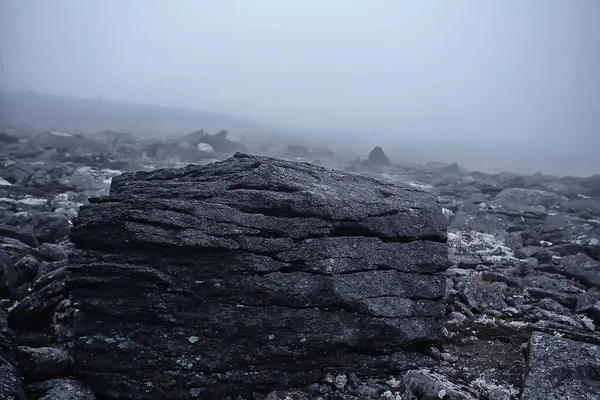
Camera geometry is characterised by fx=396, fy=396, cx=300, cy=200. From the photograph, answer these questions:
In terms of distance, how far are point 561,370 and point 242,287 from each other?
28.4 feet

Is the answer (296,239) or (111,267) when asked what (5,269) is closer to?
(111,267)

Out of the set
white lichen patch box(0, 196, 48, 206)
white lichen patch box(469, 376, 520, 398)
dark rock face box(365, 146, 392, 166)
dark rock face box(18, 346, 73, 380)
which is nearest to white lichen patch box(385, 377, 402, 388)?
white lichen patch box(469, 376, 520, 398)

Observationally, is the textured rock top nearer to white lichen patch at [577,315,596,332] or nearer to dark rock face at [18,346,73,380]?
dark rock face at [18,346,73,380]

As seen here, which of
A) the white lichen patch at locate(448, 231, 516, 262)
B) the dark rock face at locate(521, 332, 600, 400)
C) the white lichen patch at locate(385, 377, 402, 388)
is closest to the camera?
the dark rock face at locate(521, 332, 600, 400)

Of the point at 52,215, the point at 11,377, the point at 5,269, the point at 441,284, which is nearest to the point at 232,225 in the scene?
the point at 11,377

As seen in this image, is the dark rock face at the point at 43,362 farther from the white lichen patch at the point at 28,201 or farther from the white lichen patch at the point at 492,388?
the white lichen patch at the point at 28,201

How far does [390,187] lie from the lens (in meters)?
15.5

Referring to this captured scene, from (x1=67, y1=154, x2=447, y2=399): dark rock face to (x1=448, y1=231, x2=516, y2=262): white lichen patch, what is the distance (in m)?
12.5

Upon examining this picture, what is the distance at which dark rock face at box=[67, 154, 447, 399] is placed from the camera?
10297 mm

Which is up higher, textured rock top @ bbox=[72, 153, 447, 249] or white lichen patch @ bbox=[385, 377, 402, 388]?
textured rock top @ bbox=[72, 153, 447, 249]

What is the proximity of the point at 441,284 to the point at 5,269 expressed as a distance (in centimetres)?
1525

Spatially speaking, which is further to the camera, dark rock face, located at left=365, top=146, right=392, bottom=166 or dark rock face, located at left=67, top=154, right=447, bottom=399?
dark rock face, located at left=365, top=146, right=392, bottom=166

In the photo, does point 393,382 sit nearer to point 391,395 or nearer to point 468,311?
point 391,395

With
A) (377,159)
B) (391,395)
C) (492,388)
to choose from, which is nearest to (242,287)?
(391,395)
